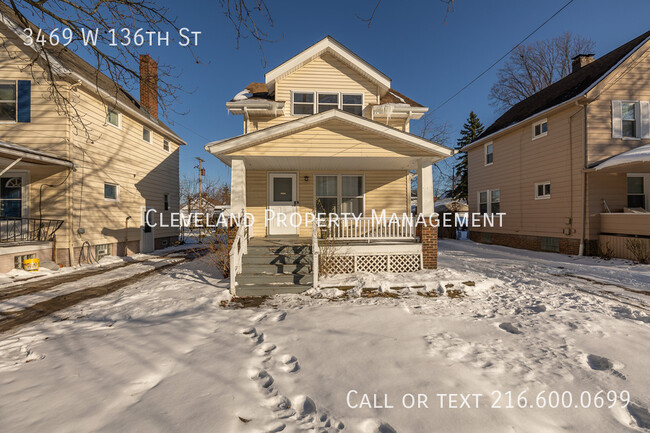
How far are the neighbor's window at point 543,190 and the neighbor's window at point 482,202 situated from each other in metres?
3.34

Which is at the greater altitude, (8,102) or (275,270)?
(8,102)

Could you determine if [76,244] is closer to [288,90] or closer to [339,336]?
[288,90]

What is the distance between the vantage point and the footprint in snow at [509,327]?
3.77 metres

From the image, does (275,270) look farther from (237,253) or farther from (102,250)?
(102,250)

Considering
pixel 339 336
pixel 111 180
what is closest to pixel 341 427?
pixel 339 336

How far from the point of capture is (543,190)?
11.7 m

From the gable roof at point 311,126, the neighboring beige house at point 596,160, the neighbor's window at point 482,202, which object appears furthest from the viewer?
the neighbor's window at point 482,202

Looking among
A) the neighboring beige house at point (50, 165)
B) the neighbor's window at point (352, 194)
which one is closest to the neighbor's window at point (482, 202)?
the neighbor's window at point (352, 194)

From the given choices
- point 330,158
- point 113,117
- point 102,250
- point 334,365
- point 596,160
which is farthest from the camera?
point 113,117

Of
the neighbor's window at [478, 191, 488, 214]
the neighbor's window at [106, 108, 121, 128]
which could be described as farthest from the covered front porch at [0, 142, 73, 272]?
the neighbor's window at [478, 191, 488, 214]

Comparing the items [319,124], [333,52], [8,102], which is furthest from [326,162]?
[8,102]

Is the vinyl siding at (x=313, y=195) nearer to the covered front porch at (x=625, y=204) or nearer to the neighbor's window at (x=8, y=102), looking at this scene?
the covered front porch at (x=625, y=204)

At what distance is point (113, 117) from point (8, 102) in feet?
9.32

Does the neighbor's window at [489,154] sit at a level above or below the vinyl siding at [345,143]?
above
